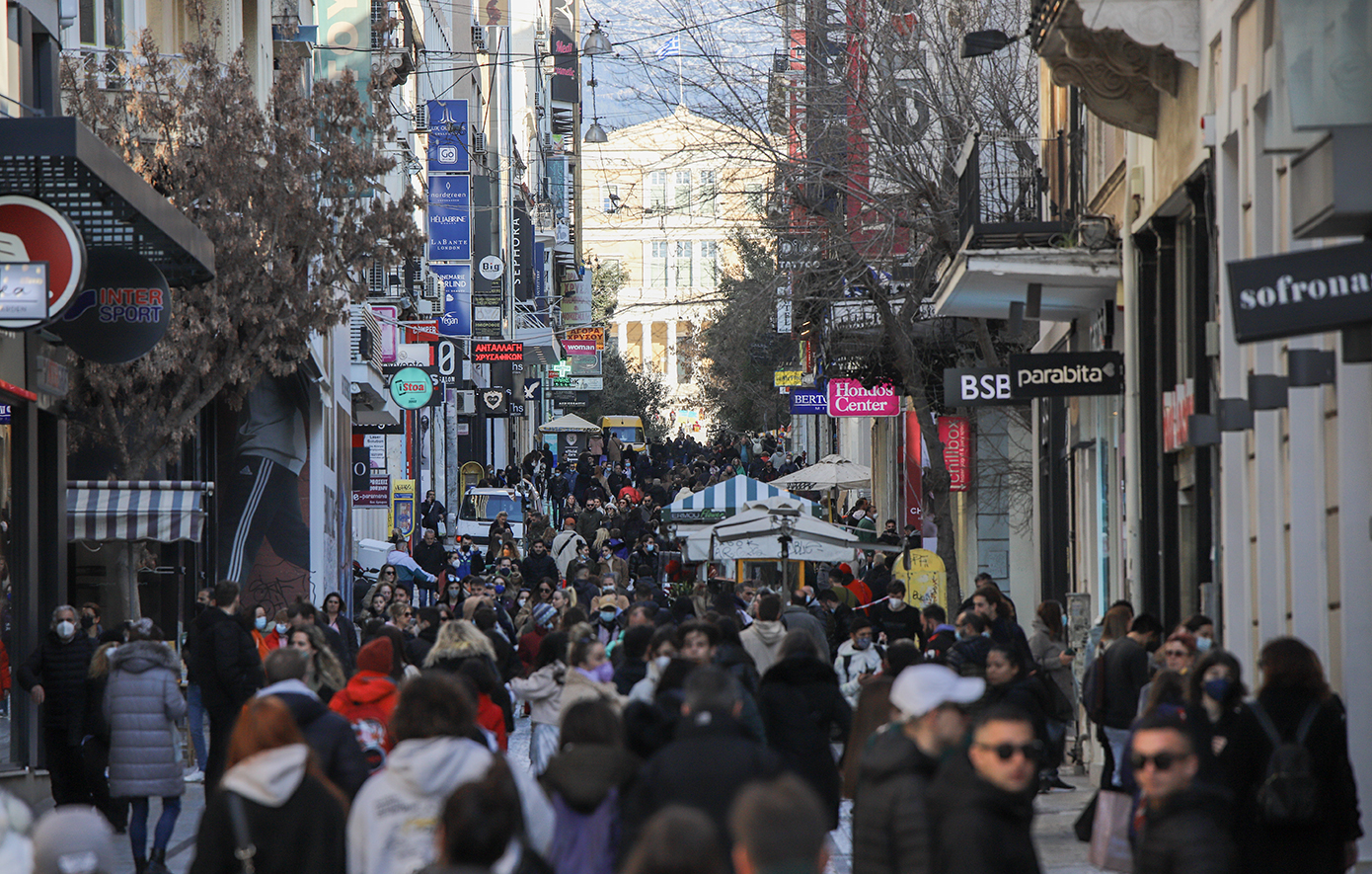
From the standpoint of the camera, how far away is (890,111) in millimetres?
22125

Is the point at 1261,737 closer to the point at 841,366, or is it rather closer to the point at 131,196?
the point at 131,196

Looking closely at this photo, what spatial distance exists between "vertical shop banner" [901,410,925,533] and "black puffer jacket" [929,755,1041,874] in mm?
26984

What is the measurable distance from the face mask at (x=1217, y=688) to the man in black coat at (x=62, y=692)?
335 inches

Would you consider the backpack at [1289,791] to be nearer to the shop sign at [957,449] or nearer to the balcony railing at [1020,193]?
the balcony railing at [1020,193]

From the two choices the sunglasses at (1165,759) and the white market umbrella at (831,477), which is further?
the white market umbrella at (831,477)

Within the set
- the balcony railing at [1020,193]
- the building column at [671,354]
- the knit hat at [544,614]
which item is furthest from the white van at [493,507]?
the building column at [671,354]

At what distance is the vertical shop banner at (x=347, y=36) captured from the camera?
34500 millimetres

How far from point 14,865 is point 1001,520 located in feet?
80.3

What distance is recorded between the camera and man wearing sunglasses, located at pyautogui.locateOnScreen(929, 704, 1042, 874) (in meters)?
5.73

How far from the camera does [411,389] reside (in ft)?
121

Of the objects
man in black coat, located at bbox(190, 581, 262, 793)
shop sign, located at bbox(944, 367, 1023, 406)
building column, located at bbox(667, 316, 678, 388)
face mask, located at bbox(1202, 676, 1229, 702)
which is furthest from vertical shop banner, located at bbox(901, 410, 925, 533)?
building column, located at bbox(667, 316, 678, 388)

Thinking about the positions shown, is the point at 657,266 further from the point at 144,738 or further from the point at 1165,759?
the point at 1165,759

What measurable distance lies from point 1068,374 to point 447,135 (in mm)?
32244

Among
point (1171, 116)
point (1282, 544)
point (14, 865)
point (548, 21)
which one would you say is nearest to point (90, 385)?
point (1171, 116)
